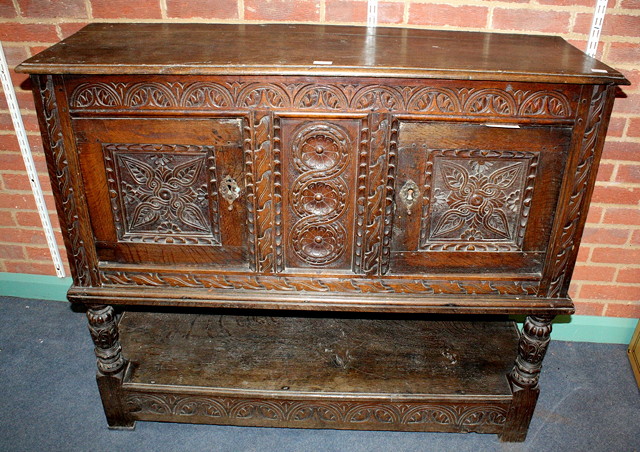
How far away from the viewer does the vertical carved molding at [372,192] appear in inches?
58.5

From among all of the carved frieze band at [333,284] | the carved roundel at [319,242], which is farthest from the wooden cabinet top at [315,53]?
the carved frieze band at [333,284]

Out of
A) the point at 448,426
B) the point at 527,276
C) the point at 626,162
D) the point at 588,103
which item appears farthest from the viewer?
the point at 626,162

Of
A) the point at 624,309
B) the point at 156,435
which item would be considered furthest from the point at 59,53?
the point at 624,309

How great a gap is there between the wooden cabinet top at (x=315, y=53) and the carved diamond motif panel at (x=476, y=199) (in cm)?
23

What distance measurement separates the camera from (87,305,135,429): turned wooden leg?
1.83 metres

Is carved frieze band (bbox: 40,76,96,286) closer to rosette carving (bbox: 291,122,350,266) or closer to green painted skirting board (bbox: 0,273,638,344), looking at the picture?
rosette carving (bbox: 291,122,350,266)

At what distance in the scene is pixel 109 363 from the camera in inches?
74.6

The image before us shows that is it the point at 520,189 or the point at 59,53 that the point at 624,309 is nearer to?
the point at 520,189

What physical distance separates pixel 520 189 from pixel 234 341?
1191 millimetres

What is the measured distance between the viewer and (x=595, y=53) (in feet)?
6.45

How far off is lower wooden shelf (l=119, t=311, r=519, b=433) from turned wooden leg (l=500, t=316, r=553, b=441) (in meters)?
0.04

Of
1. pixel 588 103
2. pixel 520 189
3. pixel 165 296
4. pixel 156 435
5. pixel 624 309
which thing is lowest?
pixel 156 435

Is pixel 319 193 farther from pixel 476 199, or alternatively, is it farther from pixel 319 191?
pixel 476 199

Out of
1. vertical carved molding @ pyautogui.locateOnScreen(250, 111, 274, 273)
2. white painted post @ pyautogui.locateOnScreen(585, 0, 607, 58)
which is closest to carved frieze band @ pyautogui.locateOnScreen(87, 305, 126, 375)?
vertical carved molding @ pyautogui.locateOnScreen(250, 111, 274, 273)
